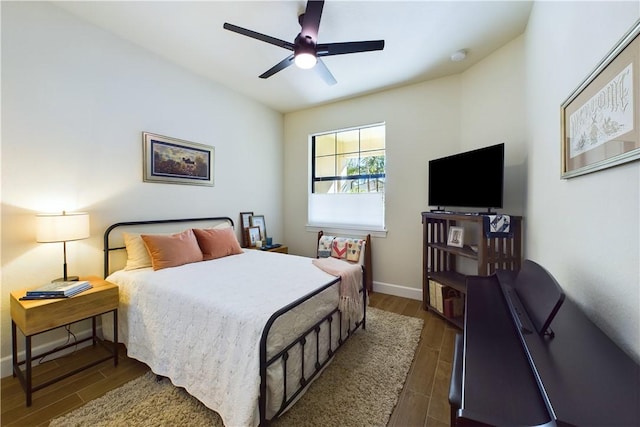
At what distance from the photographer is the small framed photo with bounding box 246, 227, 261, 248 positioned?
146 inches

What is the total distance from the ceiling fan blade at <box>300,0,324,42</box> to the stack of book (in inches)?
101

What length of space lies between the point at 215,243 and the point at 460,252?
2601 millimetres

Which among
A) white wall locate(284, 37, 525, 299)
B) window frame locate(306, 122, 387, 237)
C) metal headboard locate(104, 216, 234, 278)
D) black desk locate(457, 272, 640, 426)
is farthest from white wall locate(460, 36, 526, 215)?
metal headboard locate(104, 216, 234, 278)

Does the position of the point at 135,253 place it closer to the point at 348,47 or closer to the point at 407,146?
the point at 348,47

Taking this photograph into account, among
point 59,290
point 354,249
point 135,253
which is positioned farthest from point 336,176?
point 59,290

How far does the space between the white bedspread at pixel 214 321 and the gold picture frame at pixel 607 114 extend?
1.60 meters

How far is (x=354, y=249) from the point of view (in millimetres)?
3520

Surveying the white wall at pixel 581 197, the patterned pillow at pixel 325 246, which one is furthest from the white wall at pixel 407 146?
the white wall at pixel 581 197

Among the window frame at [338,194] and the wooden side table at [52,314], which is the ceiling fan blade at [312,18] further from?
the wooden side table at [52,314]

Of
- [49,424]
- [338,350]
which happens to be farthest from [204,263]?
[338,350]

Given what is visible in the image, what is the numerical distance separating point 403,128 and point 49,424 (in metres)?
4.12

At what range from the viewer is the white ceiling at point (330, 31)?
2059mm

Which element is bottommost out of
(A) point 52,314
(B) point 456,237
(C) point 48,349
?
(C) point 48,349

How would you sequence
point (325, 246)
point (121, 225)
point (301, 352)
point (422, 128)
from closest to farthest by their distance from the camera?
point (301, 352), point (121, 225), point (422, 128), point (325, 246)
